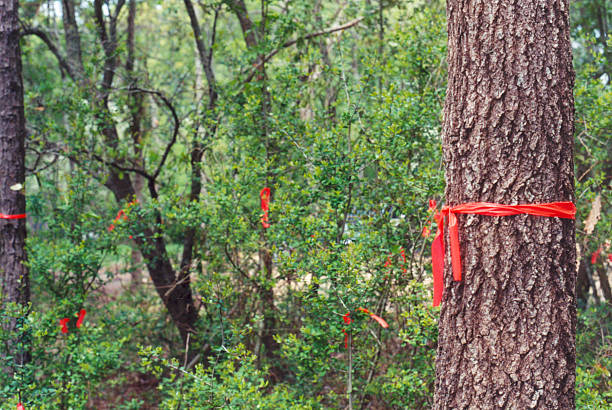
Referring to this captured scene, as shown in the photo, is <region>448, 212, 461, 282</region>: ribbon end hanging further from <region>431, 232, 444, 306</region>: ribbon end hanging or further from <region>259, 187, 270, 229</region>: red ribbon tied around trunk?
<region>259, 187, 270, 229</region>: red ribbon tied around trunk

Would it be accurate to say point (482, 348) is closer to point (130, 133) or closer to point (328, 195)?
point (328, 195)

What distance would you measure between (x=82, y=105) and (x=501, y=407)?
4.06 meters

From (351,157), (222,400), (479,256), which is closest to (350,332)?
(222,400)

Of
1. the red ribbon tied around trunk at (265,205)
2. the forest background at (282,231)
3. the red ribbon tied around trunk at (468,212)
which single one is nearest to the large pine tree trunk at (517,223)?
the red ribbon tied around trunk at (468,212)

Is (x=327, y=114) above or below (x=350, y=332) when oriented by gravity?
above

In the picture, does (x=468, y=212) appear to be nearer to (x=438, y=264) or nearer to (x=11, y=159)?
(x=438, y=264)

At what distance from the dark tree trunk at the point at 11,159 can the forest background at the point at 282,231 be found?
17 centimetres

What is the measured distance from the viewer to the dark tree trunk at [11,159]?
4.35m

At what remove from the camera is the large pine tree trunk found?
2293 millimetres

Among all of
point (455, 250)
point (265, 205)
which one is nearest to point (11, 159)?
point (265, 205)

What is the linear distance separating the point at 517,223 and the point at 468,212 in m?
0.20

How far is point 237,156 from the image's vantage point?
14.8ft

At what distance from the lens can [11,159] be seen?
4391 millimetres

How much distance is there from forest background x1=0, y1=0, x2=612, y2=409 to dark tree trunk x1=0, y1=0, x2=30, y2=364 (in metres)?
0.17
